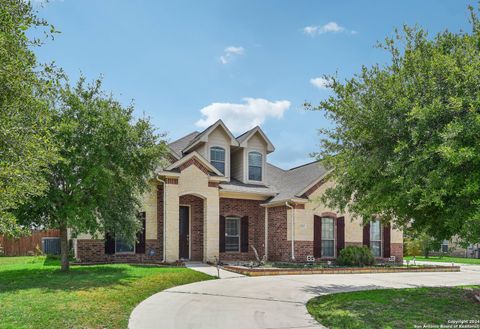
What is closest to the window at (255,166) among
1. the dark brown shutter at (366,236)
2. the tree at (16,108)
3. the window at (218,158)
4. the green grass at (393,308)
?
the window at (218,158)

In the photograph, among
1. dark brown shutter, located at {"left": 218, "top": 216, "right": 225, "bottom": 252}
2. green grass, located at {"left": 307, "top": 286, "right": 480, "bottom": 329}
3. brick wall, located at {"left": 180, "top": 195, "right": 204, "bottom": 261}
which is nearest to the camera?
green grass, located at {"left": 307, "top": 286, "right": 480, "bottom": 329}

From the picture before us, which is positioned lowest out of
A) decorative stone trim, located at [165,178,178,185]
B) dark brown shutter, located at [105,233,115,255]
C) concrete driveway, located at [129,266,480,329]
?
concrete driveway, located at [129,266,480,329]

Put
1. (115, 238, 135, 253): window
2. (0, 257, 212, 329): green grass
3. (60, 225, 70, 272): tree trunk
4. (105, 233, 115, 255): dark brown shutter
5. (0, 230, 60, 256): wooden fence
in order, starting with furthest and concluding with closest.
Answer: (0, 230, 60, 256): wooden fence, (115, 238, 135, 253): window, (105, 233, 115, 255): dark brown shutter, (60, 225, 70, 272): tree trunk, (0, 257, 212, 329): green grass

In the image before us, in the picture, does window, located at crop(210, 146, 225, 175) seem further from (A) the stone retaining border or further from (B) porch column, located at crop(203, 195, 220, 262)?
(A) the stone retaining border

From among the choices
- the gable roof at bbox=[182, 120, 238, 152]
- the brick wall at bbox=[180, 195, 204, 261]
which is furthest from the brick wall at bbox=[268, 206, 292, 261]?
the gable roof at bbox=[182, 120, 238, 152]

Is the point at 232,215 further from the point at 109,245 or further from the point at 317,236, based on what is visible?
the point at 109,245

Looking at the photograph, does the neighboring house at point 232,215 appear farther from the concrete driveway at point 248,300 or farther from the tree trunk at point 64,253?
the concrete driveway at point 248,300

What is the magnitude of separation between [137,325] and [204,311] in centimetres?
162

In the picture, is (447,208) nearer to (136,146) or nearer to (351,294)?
(351,294)

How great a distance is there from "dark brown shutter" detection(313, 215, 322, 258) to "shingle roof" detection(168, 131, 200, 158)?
758 centimetres

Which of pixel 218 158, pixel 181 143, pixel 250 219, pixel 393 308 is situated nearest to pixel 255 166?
pixel 218 158

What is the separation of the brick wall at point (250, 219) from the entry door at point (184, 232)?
172cm

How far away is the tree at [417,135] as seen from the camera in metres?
8.32

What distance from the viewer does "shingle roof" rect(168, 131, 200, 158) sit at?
22587mm
